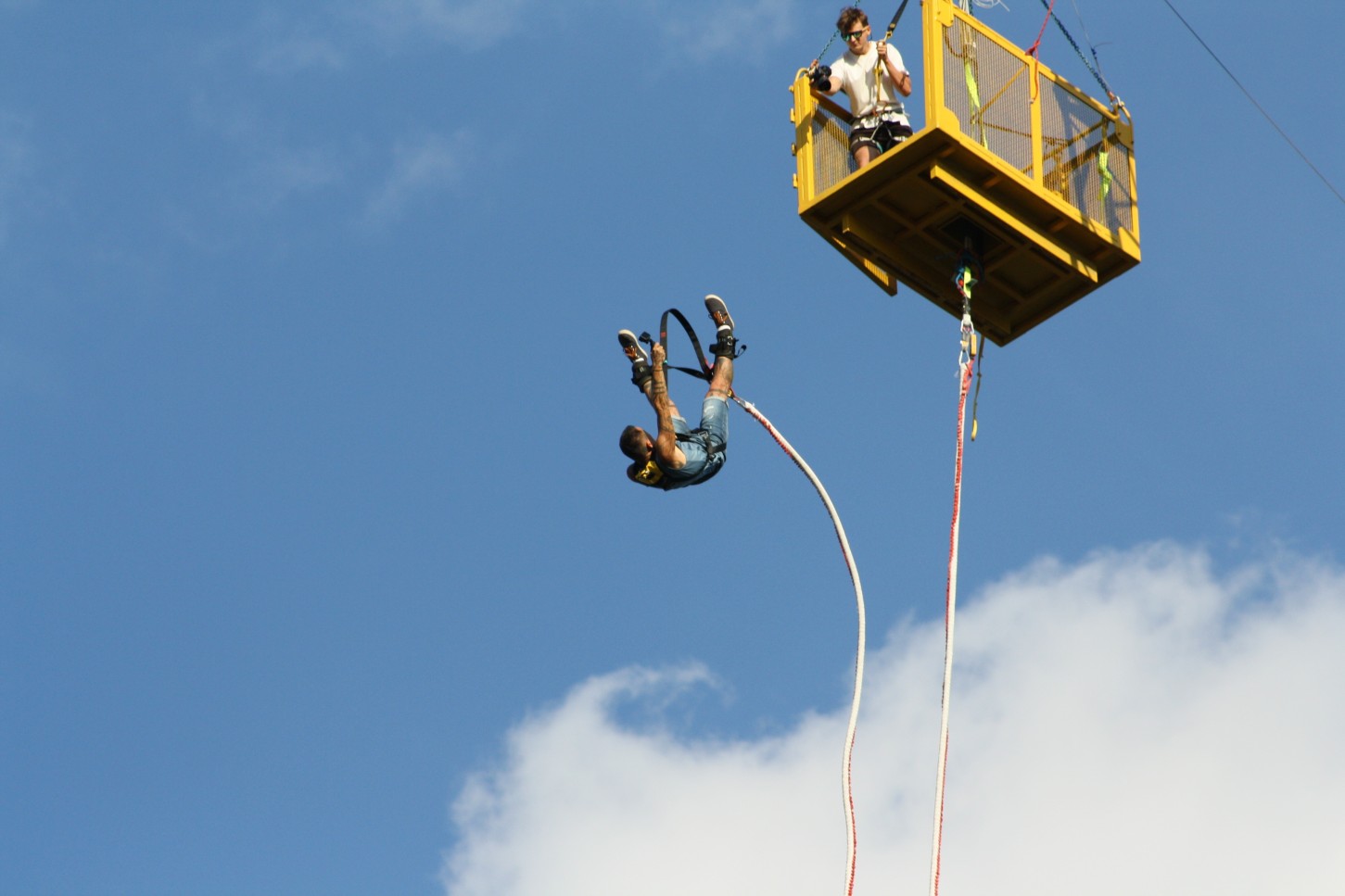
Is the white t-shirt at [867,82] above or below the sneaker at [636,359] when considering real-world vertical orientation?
above

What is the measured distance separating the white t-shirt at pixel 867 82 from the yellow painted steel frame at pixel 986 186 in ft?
0.67

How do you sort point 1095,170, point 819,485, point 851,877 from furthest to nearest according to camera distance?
point 1095,170
point 819,485
point 851,877

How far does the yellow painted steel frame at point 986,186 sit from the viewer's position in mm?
15906

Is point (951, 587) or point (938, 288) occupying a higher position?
point (938, 288)

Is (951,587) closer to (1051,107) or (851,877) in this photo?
(851,877)

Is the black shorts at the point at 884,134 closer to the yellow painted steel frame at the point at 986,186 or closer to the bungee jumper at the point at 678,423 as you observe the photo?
the yellow painted steel frame at the point at 986,186

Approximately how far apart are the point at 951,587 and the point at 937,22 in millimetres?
3676

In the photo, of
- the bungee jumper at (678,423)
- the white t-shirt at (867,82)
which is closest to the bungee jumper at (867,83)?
the white t-shirt at (867,82)

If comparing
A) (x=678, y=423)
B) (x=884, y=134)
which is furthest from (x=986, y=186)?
(x=678, y=423)

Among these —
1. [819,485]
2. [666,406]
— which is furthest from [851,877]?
[666,406]

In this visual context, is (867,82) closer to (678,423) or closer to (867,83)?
(867,83)

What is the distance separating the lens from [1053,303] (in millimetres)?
17094

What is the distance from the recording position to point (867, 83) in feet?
54.6

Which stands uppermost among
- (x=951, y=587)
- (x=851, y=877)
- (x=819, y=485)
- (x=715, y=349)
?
(x=715, y=349)
